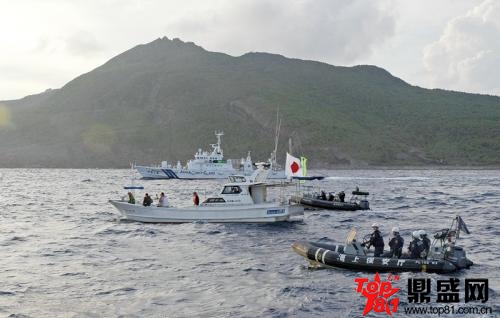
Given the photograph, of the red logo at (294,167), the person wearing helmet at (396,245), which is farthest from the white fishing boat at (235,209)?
the person wearing helmet at (396,245)

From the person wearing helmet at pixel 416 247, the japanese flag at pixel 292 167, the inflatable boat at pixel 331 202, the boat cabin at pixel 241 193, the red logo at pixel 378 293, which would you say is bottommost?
the red logo at pixel 378 293

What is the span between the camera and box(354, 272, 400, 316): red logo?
64.7ft

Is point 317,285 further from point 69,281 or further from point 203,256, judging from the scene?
A: point 69,281

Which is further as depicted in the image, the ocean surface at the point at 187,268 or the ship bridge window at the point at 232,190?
the ship bridge window at the point at 232,190

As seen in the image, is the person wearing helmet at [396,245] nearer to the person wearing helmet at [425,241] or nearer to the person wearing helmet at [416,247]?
the person wearing helmet at [416,247]

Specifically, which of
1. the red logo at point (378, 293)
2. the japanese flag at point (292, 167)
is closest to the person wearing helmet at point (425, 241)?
the red logo at point (378, 293)

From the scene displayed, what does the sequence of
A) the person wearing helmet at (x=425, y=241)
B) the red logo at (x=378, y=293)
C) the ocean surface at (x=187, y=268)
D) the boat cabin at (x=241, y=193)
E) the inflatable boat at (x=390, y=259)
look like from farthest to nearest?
the boat cabin at (x=241, y=193), the person wearing helmet at (x=425, y=241), the inflatable boat at (x=390, y=259), the ocean surface at (x=187, y=268), the red logo at (x=378, y=293)

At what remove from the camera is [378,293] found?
2175 centimetres

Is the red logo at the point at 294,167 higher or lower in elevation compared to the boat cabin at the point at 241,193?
higher

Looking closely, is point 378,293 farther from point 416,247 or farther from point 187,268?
point 187,268

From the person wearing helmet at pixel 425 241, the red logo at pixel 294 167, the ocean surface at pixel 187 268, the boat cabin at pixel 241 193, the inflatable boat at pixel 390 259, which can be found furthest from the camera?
the red logo at pixel 294 167

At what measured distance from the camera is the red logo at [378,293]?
19.7 meters

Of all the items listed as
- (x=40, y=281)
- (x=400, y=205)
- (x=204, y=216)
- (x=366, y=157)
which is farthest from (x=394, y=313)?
(x=366, y=157)

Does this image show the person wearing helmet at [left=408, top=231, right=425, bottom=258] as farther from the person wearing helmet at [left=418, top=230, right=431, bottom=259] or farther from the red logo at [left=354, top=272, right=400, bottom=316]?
the red logo at [left=354, top=272, right=400, bottom=316]
